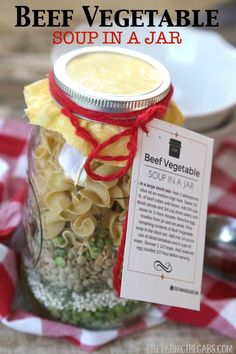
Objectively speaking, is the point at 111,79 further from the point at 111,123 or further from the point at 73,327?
the point at 73,327

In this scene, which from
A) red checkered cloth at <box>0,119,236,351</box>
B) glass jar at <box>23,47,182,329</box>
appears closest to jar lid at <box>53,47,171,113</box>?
glass jar at <box>23,47,182,329</box>

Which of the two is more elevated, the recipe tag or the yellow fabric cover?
the yellow fabric cover

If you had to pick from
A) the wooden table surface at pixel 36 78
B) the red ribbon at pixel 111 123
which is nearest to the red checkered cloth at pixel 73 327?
the wooden table surface at pixel 36 78

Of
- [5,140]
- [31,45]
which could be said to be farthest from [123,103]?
[31,45]

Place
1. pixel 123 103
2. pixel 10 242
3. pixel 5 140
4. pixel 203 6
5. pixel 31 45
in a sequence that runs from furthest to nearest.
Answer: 1. pixel 203 6
2. pixel 31 45
3. pixel 5 140
4. pixel 10 242
5. pixel 123 103

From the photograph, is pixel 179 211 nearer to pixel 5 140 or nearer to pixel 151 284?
pixel 151 284

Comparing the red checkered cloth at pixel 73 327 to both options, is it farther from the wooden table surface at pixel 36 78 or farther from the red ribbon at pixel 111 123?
the red ribbon at pixel 111 123

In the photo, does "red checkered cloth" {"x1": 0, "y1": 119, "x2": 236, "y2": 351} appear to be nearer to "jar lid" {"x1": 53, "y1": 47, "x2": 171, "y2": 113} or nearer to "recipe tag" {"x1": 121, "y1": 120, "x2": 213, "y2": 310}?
"recipe tag" {"x1": 121, "y1": 120, "x2": 213, "y2": 310}
